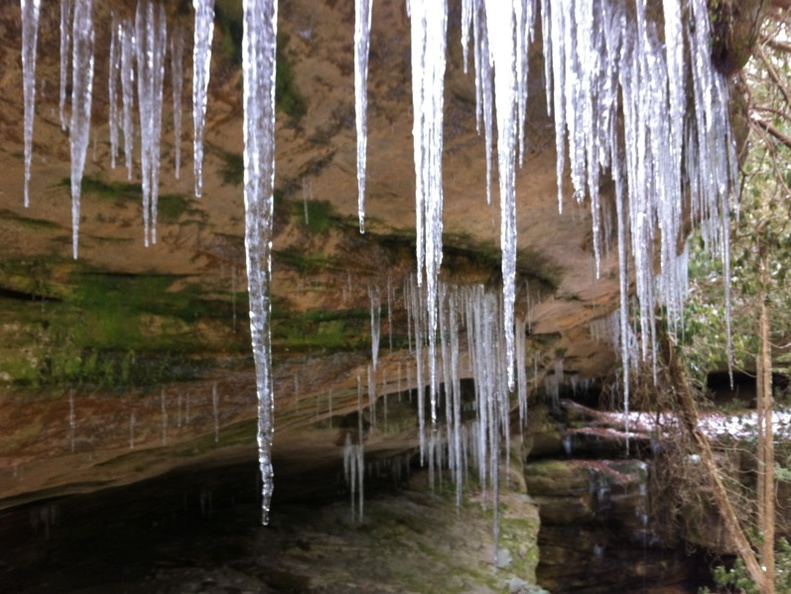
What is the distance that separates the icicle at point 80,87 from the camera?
223cm

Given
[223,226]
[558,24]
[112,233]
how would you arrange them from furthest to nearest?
1. [223,226]
2. [112,233]
3. [558,24]

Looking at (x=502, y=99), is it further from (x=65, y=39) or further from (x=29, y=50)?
(x=29, y=50)

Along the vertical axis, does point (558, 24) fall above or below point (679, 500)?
above

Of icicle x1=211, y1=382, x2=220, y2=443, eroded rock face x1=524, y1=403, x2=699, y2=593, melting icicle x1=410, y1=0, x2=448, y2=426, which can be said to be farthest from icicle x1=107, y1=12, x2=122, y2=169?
eroded rock face x1=524, y1=403, x2=699, y2=593

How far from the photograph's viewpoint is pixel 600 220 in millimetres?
4531

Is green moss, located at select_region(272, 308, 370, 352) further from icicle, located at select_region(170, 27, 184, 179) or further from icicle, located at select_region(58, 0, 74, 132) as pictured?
icicle, located at select_region(58, 0, 74, 132)

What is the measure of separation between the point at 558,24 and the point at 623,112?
100cm

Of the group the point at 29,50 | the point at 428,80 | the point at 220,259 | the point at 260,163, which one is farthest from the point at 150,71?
the point at 220,259

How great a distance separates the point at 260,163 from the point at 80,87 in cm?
80

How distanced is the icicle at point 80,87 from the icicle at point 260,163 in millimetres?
518

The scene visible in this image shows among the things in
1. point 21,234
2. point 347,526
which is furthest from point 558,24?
point 347,526

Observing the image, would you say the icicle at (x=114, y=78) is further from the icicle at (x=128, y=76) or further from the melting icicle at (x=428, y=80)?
the melting icicle at (x=428, y=80)

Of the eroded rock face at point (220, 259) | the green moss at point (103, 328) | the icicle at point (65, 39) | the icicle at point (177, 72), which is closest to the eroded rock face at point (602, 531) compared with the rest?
the eroded rock face at point (220, 259)

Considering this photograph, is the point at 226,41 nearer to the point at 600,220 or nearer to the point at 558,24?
the point at 558,24
